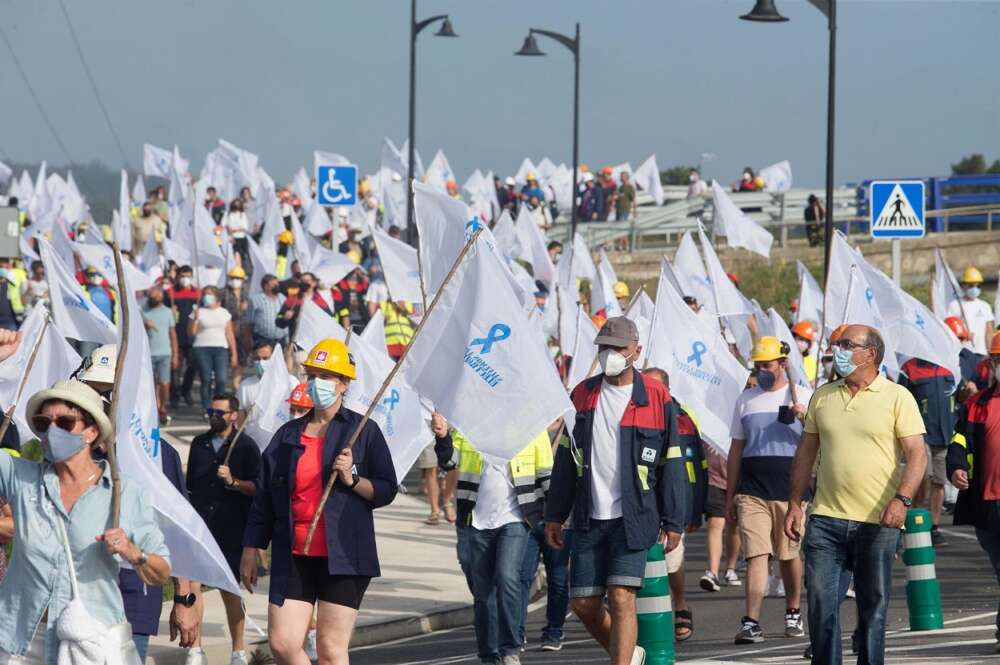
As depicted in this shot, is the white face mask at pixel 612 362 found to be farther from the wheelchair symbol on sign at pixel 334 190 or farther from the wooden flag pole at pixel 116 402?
the wheelchair symbol on sign at pixel 334 190

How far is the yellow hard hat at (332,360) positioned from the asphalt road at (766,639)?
302cm

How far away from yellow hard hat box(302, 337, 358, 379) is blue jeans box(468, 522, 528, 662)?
88.5 inches

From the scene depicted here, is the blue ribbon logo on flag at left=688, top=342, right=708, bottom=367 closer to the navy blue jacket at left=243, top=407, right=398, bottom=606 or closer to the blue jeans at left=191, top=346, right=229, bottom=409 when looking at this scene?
the navy blue jacket at left=243, top=407, right=398, bottom=606

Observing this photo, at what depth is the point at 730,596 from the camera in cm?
1359

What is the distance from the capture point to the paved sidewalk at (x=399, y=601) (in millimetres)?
11906

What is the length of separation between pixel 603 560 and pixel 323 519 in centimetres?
160

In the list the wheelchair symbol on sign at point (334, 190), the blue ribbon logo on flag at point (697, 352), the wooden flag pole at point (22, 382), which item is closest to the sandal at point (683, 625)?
the blue ribbon logo on flag at point (697, 352)

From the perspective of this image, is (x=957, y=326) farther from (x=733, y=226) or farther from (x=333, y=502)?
(x=333, y=502)

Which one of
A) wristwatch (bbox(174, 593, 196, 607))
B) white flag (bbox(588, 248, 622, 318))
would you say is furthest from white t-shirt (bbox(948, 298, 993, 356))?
wristwatch (bbox(174, 593, 196, 607))

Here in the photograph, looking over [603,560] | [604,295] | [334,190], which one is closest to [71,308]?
[603,560]

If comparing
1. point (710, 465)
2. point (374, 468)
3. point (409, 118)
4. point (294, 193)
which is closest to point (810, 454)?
point (374, 468)

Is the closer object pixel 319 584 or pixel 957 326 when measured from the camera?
pixel 319 584

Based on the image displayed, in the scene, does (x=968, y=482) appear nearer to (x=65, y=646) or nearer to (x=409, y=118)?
(x=65, y=646)

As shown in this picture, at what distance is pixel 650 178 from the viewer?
4969 cm
